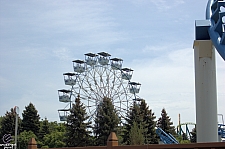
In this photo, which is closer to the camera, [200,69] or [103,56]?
[200,69]

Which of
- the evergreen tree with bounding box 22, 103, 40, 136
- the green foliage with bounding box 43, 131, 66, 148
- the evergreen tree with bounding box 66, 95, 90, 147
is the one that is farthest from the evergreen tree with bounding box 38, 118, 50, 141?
the evergreen tree with bounding box 66, 95, 90, 147

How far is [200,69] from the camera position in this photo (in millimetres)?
16125

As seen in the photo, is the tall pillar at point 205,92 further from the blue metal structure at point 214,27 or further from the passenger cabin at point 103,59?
the passenger cabin at point 103,59

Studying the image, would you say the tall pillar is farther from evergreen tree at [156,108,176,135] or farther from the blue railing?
evergreen tree at [156,108,176,135]

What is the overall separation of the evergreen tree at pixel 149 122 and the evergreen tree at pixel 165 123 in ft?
12.7

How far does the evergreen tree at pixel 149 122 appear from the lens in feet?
139

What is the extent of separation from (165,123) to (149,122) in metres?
4.64

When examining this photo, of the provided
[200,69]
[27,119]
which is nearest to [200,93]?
[200,69]

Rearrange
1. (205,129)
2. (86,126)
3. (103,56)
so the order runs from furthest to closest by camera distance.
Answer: (103,56) → (86,126) → (205,129)

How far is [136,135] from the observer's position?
121 feet

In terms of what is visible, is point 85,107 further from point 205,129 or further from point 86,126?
point 205,129

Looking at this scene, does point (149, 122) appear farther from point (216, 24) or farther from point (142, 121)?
point (216, 24)

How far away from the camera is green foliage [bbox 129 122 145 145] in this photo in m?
36.2

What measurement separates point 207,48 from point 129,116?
86.0 feet
